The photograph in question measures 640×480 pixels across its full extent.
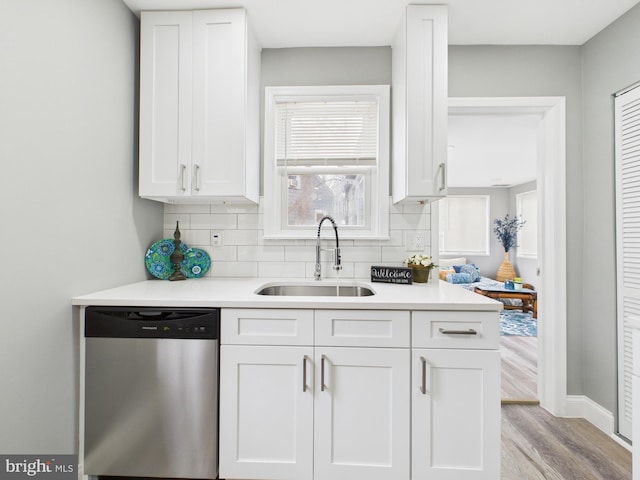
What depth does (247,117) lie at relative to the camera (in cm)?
196

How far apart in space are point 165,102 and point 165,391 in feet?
5.14

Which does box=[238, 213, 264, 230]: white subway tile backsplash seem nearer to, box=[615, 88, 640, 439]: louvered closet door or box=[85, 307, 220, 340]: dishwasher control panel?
box=[85, 307, 220, 340]: dishwasher control panel

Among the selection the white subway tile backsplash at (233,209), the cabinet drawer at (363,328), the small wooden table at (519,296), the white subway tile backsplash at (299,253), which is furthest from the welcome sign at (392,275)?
the small wooden table at (519,296)

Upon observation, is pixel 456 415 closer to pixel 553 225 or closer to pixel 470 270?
pixel 553 225

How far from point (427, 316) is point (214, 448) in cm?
115

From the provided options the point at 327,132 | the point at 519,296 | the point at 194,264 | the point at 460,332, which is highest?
the point at 327,132

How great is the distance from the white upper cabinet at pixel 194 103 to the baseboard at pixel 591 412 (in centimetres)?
263

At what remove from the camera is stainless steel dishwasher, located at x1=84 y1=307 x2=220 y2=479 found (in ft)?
4.93

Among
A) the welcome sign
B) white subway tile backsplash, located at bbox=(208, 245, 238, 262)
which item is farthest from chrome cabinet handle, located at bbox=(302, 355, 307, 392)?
white subway tile backsplash, located at bbox=(208, 245, 238, 262)

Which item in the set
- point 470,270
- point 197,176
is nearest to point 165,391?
point 197,176

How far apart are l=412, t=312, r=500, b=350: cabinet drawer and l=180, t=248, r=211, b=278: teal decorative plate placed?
145 cm

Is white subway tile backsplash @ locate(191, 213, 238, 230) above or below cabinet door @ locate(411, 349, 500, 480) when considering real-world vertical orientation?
above

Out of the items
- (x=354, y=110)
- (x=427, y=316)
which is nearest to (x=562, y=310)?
(x=427, y=316)

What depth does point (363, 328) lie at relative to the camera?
152 centimetres
